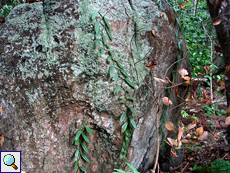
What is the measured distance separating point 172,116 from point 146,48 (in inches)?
40.3

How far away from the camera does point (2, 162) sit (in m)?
1.59

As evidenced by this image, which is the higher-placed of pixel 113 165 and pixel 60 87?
pixel 60 87

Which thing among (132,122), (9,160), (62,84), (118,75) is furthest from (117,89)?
(9,160)

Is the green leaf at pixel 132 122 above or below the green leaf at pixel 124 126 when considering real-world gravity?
above

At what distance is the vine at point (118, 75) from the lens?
1562 millimetres

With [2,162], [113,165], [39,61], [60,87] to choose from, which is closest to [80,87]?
[60,87]

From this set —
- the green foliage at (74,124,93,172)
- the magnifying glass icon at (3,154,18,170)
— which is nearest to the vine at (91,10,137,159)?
the green foliage at (74,124,93,172)

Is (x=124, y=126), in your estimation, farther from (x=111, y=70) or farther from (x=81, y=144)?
(x=111, y=70)

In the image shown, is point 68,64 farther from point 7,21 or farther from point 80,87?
point 7,21

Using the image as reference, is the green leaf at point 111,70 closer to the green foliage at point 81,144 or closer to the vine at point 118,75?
the vine at point 118,75

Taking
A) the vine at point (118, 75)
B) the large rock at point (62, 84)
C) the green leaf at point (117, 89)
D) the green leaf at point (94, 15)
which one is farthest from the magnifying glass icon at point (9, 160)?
the green leaf at point (94, 15)

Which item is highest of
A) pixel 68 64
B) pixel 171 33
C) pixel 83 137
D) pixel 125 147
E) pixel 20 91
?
pixel 171 33

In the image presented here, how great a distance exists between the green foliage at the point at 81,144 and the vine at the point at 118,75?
0.35 metres

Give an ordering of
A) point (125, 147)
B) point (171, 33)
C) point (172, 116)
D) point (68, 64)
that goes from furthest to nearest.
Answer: point (172, 116)
point (171, 33)
point (125, 147)
point (68, 64)
